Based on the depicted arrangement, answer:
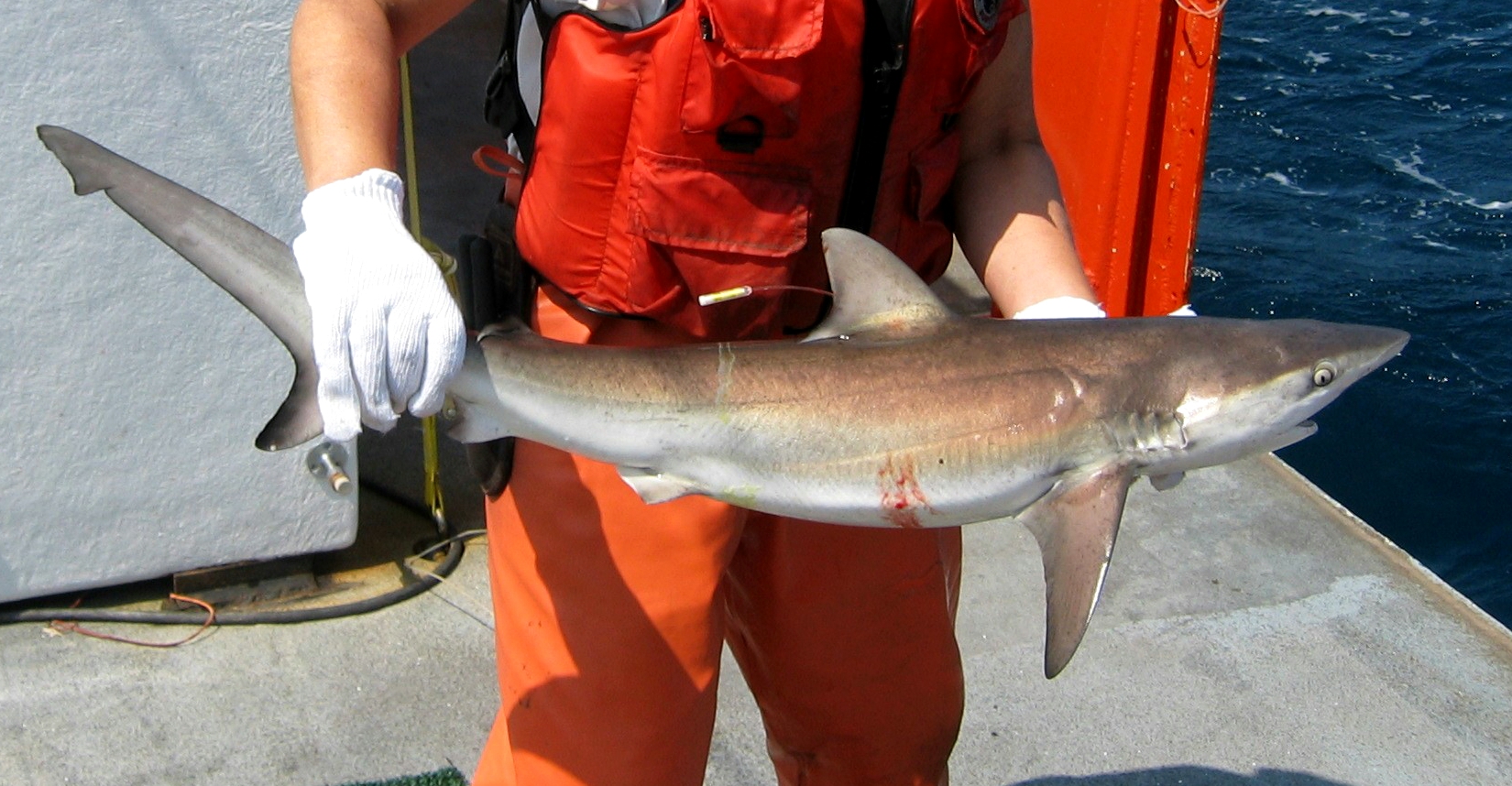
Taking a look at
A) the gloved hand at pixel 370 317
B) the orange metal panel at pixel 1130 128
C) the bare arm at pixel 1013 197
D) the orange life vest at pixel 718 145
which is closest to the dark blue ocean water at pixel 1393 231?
the orange metal panel at pixel 1130 128

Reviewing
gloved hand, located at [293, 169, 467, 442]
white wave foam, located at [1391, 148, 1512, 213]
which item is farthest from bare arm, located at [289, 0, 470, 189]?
white wave foam, located at [1391, 148, 1512, 213]

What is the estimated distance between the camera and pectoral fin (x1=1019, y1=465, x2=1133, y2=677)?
188cm

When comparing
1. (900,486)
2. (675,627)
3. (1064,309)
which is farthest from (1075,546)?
(675,627)

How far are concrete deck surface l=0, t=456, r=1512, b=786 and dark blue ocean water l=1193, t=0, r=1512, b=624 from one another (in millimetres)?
2567

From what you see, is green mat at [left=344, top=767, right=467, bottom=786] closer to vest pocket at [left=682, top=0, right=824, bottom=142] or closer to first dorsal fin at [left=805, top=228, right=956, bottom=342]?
first dorsal fin at [left=805, top=228, right=956, bottom=342]

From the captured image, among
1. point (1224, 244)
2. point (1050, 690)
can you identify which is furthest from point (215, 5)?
point (1224, 244)

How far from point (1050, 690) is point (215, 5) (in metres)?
2.66


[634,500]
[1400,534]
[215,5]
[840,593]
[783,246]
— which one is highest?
[215,5]

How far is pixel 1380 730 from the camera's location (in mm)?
3521

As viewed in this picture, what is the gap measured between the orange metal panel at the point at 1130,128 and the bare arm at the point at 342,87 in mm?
3442

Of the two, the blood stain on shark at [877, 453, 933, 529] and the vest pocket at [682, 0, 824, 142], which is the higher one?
the vest pocket at [682, 0, 824, 142]

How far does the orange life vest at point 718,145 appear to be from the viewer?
6.57 feet

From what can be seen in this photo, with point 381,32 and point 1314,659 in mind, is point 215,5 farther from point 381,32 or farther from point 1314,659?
point 1314,659

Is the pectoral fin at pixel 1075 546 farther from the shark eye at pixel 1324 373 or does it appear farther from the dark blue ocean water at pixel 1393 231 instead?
the dark blue ocean water at pixel 1393 231
